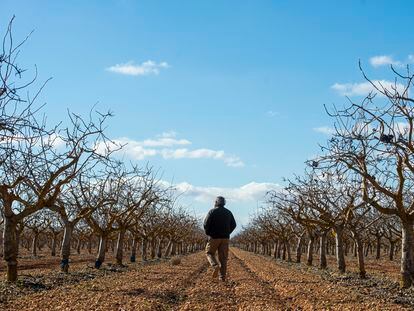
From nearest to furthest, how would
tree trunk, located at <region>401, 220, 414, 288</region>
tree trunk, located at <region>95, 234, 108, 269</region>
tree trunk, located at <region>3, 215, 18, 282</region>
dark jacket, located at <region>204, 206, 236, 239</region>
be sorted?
dark jacket, located at <region>204, 206, 236, 239</region>, tree trunk, located at <region>401, 220, 414, 288</region>, tree trunk, located at <region>3, 215, 18, 282</region>, tree trunk, located at <region>95, 234, 108, 269</region>

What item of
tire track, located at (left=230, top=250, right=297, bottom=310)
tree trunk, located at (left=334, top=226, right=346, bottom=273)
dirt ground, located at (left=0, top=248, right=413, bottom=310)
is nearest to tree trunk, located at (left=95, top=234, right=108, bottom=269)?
Answer: dirt ground, located at (left=0, top=248, right=413, bottom=310)

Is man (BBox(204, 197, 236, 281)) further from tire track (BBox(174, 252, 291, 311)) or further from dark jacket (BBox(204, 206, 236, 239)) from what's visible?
tire track (BBox(174, 252, 291, 311))

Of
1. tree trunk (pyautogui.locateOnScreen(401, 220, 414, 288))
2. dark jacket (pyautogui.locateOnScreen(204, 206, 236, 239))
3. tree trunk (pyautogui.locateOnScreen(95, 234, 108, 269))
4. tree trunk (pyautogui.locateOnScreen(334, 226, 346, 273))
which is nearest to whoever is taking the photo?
dark jacket (pyautogui.locateOnScreen(204, 206, 236, 239))

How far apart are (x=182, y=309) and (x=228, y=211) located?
15.8ft

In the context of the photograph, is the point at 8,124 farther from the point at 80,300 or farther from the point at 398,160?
the point at 398,160

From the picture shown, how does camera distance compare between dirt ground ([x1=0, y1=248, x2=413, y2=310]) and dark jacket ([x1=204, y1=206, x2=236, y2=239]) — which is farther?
dark jacket ([x1=204, y1=206, x2=236, y2=239])

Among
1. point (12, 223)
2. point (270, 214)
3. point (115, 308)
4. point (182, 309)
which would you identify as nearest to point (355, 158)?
point (182, 309)

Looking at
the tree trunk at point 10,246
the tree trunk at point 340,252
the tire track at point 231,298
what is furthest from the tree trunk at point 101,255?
the tire track at point 231,298

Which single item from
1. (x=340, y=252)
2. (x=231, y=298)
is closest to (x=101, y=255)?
(x=340, y=252)

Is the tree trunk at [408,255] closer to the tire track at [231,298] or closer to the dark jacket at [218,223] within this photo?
the tire track at [231,298]

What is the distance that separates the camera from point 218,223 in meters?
14.0

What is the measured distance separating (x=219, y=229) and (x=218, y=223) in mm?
171

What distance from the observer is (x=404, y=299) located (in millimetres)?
12234

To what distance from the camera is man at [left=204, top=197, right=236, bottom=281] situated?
45.9 feet
